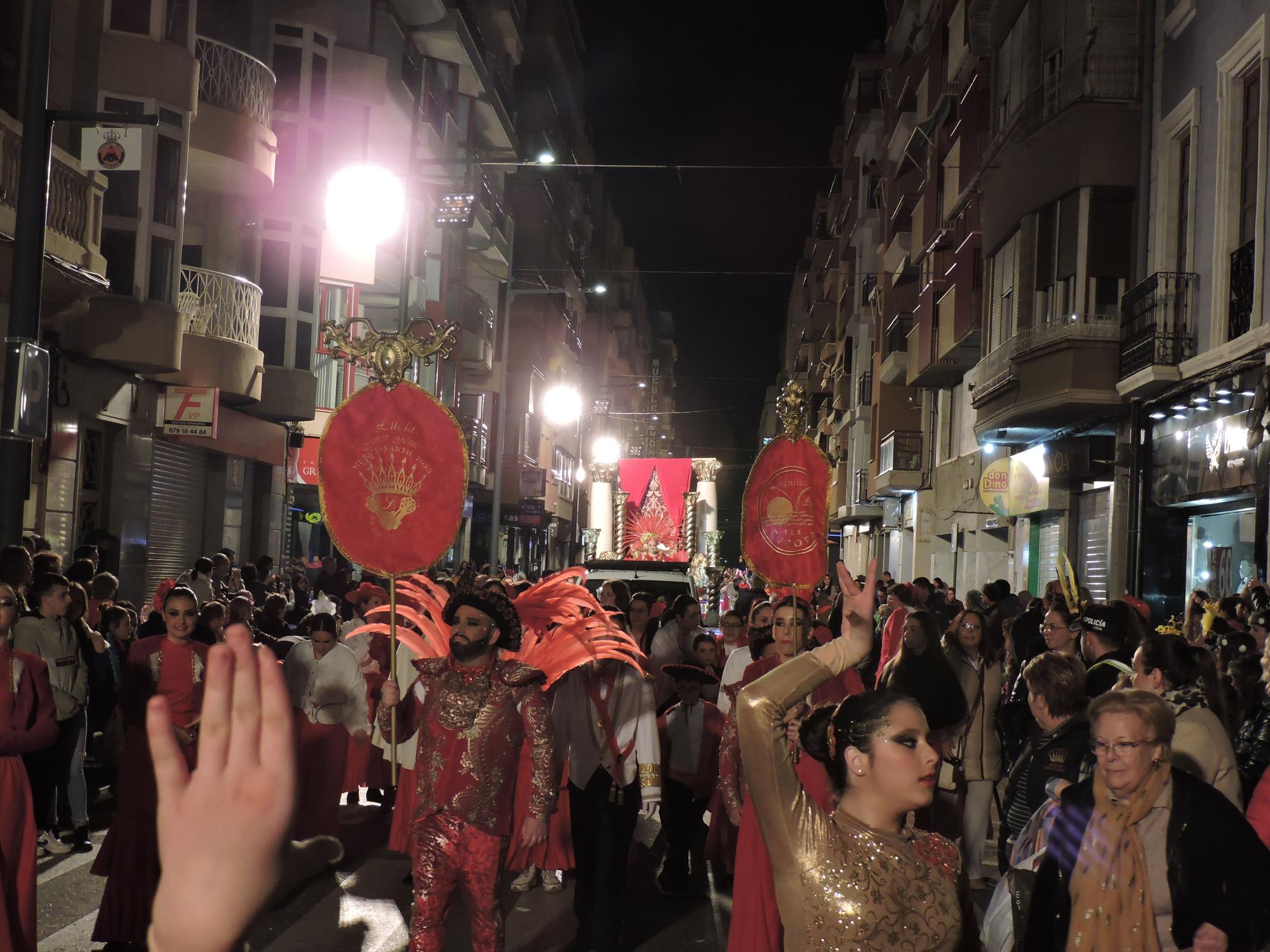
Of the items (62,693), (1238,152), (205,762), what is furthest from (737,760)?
(1238,152)

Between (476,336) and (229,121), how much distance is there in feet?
69.8

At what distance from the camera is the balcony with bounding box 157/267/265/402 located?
68.0 ft

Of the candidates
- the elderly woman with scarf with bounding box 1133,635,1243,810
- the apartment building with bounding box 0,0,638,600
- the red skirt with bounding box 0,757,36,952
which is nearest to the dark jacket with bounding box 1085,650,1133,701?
the elderly woman with scarf with bounding box 1133,635,1243,810

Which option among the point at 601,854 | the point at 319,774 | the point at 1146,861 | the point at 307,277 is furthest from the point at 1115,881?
the point at 307,277

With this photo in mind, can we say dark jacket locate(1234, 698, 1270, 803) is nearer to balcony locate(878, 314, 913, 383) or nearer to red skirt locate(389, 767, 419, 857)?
red skirt locate(389, 767, 419, 857)

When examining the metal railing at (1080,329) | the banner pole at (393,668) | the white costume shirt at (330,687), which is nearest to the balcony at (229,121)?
the metal railing at (1080,329)

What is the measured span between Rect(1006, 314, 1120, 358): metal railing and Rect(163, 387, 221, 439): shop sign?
11.9 metres

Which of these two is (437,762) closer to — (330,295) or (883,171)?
(330,295)

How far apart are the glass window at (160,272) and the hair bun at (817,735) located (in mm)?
16913

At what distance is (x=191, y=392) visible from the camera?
20.2m

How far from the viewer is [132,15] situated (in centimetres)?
1858

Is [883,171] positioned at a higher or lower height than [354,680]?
higher

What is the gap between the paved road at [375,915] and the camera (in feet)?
24.5

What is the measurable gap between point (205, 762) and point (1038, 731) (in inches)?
244
